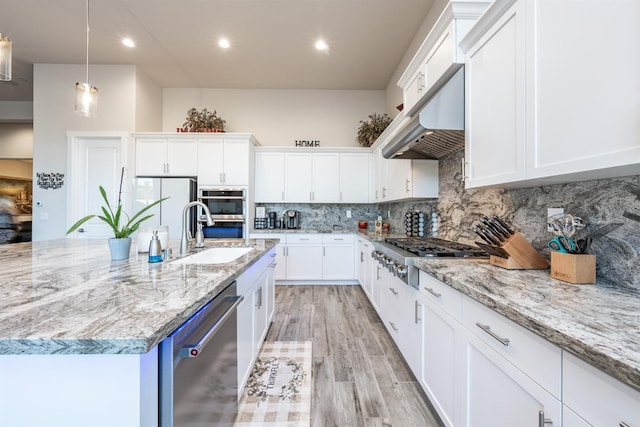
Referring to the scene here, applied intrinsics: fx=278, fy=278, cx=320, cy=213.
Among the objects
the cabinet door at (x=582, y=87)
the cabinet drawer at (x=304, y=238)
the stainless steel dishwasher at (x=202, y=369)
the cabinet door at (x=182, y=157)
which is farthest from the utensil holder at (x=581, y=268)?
the cabinet door at (x=182, y=157)

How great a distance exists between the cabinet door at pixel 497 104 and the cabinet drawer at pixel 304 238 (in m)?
2.87

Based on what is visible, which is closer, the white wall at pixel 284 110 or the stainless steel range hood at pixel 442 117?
the stainless steel range hood at pixel 442 117

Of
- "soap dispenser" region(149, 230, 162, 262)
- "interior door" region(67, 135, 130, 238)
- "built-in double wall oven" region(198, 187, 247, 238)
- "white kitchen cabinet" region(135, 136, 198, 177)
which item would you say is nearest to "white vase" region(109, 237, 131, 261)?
"soap dispenser" region(149, 230, 162, 262)

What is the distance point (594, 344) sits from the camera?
62cm

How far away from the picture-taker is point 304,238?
14.4ft

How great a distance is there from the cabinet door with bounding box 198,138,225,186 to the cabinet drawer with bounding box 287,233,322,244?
139 cm

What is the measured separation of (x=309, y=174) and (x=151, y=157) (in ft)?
7.97

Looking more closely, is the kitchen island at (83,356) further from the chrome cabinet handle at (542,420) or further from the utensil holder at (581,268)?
the utensil holder at (581,268)

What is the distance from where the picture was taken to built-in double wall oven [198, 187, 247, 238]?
4223 mm

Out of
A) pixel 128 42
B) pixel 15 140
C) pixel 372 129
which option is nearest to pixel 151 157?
pixel 128 42

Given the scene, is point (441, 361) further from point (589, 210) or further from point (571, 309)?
point (589, 210)

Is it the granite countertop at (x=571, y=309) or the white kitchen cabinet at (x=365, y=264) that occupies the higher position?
the granite countertop at (x=571, y=309)

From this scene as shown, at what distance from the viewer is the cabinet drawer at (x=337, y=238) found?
4383mm

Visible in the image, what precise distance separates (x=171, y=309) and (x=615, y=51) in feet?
5.05
